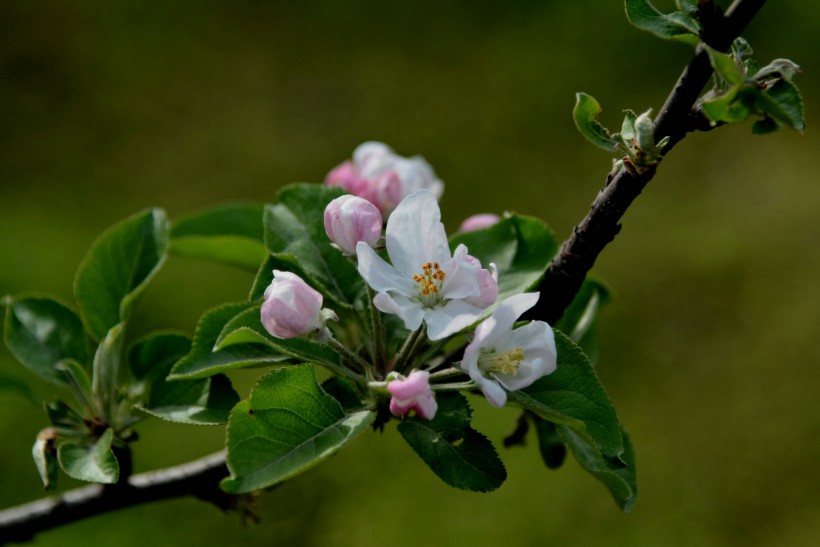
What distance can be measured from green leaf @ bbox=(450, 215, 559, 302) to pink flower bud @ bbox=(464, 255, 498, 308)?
4.8 inches

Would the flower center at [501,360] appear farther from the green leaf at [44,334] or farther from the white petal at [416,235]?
the green leaf at [44,334]

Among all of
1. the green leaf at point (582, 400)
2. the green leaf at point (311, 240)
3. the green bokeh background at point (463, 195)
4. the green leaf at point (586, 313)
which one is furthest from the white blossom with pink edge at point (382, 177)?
the green bokeh background at point (463, 195)

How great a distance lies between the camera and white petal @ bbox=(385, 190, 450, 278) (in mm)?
645

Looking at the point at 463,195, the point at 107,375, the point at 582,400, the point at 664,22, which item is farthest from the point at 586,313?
the point at 463,195

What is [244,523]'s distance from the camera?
888mm

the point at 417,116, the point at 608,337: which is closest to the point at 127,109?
the point at 417,116

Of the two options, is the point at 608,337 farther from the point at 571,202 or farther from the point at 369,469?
the point at 369,469

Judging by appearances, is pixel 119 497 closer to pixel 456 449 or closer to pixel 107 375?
pixel 107 375

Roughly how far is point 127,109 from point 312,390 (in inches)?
91.4

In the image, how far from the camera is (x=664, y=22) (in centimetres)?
59

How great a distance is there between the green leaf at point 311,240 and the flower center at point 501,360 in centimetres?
16

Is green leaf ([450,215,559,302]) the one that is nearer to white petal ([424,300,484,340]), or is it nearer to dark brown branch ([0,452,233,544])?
white petal ([424,300,484,340])

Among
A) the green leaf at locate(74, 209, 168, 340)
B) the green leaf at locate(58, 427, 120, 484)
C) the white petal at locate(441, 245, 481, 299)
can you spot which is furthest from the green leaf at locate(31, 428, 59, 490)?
the white petal at locate(441, 245, 481, 299)

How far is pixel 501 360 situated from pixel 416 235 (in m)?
0.11
